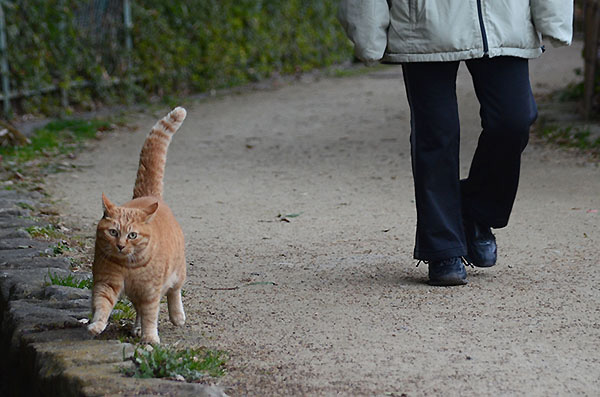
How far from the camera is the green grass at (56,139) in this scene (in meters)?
7.39

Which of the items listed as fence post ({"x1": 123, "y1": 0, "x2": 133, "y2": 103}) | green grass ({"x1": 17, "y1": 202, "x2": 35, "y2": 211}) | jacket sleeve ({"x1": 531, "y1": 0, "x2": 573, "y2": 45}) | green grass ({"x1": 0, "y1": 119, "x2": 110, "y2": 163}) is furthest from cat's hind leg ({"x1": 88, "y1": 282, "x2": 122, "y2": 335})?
fence post ({"x1": 123, "y1": 0, "x2": 133, "y2": 103})

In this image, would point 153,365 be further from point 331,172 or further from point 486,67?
point 331,172

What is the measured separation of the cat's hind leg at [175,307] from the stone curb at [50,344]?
0.32 metres

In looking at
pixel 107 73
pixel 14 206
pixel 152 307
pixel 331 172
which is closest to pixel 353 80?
pixel 107 73

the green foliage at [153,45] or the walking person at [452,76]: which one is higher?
the walking person at [452,76]

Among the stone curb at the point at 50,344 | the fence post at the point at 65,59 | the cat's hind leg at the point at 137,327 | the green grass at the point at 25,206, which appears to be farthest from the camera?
the fence post at the point at 65,59

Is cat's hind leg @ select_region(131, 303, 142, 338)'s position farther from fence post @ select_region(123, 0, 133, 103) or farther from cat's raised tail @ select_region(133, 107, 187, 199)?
fence post @ select_region(123, 0, 133, 103)

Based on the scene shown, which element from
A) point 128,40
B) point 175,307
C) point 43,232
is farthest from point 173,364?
point 128,40

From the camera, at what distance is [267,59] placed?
1312 centimetres

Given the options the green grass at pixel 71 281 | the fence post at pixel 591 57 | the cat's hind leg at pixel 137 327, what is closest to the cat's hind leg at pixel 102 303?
the cat's hind leg at pixel 137 327

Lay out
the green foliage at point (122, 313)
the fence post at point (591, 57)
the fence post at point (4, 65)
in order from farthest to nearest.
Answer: the fence post at point (4, 65)
the fence post at point (591, 57)
the green foliage at point (122, 313)

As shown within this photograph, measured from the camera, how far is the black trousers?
3625mm

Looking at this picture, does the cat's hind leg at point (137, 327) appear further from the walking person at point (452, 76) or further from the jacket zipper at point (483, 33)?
the jacket zipper at point (483, 33)

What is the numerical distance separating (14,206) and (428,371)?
11.0 feet
